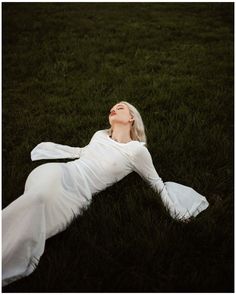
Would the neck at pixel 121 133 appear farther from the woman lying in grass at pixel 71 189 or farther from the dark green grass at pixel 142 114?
the dark green grass at pixel 142 114

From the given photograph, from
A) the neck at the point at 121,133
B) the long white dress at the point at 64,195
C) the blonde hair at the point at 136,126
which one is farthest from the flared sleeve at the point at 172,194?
the blonde hair at the point at 136,126

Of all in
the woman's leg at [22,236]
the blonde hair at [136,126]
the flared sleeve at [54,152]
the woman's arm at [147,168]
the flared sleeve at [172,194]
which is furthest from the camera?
the flared sleeve at [54,152]

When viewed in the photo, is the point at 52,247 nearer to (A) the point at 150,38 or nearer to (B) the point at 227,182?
(B) the point at 227,182

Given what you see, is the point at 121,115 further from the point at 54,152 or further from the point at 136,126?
the point at 54,152

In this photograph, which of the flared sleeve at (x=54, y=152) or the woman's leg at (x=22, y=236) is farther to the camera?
the flared sleeve at (x=54, y=152)

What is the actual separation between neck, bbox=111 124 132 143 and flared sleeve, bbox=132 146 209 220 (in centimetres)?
44

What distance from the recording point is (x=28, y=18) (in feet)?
36.1

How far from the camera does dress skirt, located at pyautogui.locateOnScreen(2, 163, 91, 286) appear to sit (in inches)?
120

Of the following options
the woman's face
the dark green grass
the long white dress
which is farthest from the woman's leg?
the woman's face

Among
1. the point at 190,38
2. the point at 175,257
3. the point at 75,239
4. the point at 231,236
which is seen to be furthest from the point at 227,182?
the point at 190,38

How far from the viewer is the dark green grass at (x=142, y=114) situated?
10.2ft

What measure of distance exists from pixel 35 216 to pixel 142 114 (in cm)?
341

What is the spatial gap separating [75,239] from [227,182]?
7.24 ft

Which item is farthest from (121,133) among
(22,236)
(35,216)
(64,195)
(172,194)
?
(22,236)
